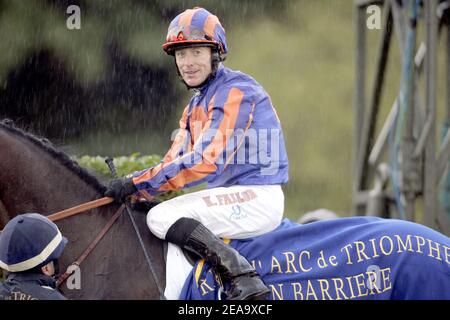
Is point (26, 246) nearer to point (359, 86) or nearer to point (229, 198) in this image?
point (229, 198)

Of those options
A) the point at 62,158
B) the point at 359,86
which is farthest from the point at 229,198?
the point at 359,86

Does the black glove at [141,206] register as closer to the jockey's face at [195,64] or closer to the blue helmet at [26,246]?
the jockey's face at [195,64]

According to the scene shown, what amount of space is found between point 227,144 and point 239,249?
18.6 inches

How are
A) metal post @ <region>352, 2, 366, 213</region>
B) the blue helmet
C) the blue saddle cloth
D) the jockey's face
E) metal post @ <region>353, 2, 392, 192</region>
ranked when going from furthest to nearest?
1. metal post @ <region>352, 2, 366, 213</region>
2. metal post @ <region>353, 2, 392, 192</region>
3. the jockey's face
4. the blue saddle cloth
5. the blue helmet

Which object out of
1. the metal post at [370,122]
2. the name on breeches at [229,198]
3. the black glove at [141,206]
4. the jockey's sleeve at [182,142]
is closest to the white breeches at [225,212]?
the name on breeches at [229,198]

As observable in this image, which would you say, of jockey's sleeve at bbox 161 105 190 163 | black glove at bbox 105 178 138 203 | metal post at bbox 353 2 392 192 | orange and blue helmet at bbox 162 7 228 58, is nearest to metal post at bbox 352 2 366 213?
metal post at bbox 353 2 392 192

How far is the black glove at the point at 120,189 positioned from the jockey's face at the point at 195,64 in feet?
1.82

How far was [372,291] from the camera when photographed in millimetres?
3883

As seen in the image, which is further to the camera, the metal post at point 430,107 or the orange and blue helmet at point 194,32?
the metal post at point 430,107

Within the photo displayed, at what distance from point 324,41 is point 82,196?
9090 mm

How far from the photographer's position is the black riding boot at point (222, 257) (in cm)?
377

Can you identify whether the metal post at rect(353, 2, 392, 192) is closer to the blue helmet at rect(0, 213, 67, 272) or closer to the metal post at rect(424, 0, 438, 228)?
the metal post at rect(424, 0, 438, 228)

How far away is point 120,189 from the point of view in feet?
13.1

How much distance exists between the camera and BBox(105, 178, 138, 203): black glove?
13.1 ft
